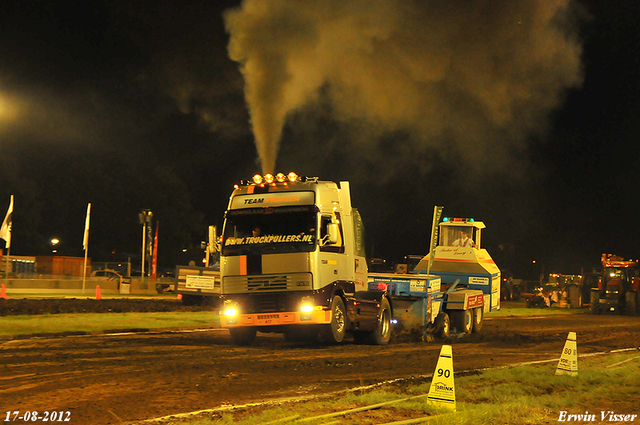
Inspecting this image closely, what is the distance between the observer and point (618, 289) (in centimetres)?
3703

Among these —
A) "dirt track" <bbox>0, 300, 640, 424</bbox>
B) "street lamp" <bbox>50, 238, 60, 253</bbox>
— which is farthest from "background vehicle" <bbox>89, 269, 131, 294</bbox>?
"dirt track" <bbox>0, 300, 640, 424</bbox>

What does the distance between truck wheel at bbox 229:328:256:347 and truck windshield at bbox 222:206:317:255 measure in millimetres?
2055

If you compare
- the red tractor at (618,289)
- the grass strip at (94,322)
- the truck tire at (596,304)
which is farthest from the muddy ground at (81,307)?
the red tractor at (618,289)

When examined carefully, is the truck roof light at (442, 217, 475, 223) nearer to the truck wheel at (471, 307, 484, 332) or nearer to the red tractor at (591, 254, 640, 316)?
the truck wheel at (471, 307, 484, 332)

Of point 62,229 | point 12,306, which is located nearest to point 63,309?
point 12,306

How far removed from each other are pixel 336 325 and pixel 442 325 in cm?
506

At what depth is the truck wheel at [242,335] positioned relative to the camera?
648 inches

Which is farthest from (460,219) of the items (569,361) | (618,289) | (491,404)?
(618,289)

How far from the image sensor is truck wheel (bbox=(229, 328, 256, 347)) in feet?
54.0

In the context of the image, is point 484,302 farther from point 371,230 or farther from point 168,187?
point 371,230

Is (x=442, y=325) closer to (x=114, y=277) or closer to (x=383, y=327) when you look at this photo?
(x=383, y=327)

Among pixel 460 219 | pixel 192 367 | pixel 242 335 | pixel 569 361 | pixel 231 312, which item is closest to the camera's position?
pixel 569 361

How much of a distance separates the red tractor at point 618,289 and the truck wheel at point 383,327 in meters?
23.4

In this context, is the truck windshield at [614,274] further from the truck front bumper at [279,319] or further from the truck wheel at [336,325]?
the truck front bumper at [279,319]
